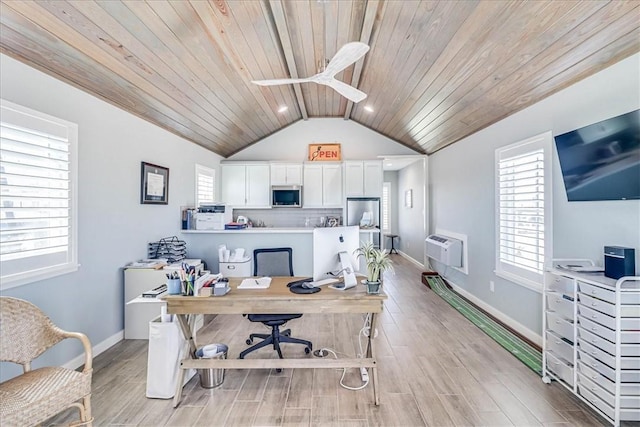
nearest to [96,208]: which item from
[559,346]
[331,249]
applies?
[331,249]

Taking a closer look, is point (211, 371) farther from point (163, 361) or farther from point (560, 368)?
point (560, 368)

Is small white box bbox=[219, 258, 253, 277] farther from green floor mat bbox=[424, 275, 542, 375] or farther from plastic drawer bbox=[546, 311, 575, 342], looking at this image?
plastic drawer bbox=[546, 311, 575, 342]

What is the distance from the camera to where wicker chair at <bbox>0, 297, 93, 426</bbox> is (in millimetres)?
1458

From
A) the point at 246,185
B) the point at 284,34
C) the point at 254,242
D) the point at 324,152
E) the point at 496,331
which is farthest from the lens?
the point at 324,152

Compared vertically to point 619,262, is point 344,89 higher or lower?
higher

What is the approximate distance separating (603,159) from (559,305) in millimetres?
1111

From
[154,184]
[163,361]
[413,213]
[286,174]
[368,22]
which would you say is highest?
[368,22]

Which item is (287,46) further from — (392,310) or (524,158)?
(392,310)

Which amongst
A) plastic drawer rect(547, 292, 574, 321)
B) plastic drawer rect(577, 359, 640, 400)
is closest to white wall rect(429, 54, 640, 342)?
plastic drawer rect(547, 292, 574, 321)

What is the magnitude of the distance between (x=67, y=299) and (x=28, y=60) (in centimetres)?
→ 186

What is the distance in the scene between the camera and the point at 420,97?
3955 mm

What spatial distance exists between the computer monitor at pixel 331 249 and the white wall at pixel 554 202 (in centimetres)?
188

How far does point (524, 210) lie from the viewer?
10.3 ft

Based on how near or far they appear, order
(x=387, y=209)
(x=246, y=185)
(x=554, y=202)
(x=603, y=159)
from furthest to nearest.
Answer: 1. (x=387, y=209)
2. (x=246, y=185)
3. (x=554, y=202)
4. (x=603, y=159)
